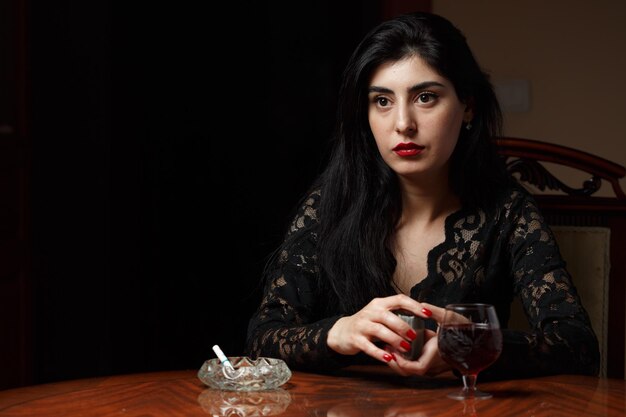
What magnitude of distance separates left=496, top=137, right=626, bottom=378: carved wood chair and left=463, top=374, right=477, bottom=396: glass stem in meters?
0.91

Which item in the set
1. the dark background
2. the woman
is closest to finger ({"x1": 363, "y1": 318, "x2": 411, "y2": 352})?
the woman

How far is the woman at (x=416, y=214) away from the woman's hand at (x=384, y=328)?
0.22m

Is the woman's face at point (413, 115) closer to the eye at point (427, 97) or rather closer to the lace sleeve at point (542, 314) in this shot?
the eye at point (427, 97)

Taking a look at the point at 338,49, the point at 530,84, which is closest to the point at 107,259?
the point at 338,49

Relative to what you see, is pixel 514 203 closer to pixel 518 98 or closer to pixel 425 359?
pixel 425 359

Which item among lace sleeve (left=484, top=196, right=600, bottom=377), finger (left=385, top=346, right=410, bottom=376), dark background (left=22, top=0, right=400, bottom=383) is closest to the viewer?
finger (left=385, top=346, right=410, bottom=376)

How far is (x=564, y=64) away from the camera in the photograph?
316cm

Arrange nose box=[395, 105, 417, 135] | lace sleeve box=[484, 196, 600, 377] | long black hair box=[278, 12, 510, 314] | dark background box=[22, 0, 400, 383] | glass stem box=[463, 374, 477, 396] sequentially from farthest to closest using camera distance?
dark background box=[22, 0, 400, 383] → long black hair box=[278, 12, 510, 314] → nose box=[395, 105, 417, 135] → lace sleeve box=[484, 196, 600, 377] → glass stem box=[463, 374, 477, 396]

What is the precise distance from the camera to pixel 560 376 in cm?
165

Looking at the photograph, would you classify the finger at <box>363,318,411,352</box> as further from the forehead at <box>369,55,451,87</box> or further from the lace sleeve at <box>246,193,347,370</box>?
the forehead at <box>369,55,451,87</box>

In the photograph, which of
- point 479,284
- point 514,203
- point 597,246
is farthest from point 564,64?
point 479,284

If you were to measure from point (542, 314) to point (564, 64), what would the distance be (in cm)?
149

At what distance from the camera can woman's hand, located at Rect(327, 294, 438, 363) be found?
60.2 inches

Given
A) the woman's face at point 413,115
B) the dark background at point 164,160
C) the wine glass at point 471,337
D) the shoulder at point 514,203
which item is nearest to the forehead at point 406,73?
the woman's face at point 413,115
